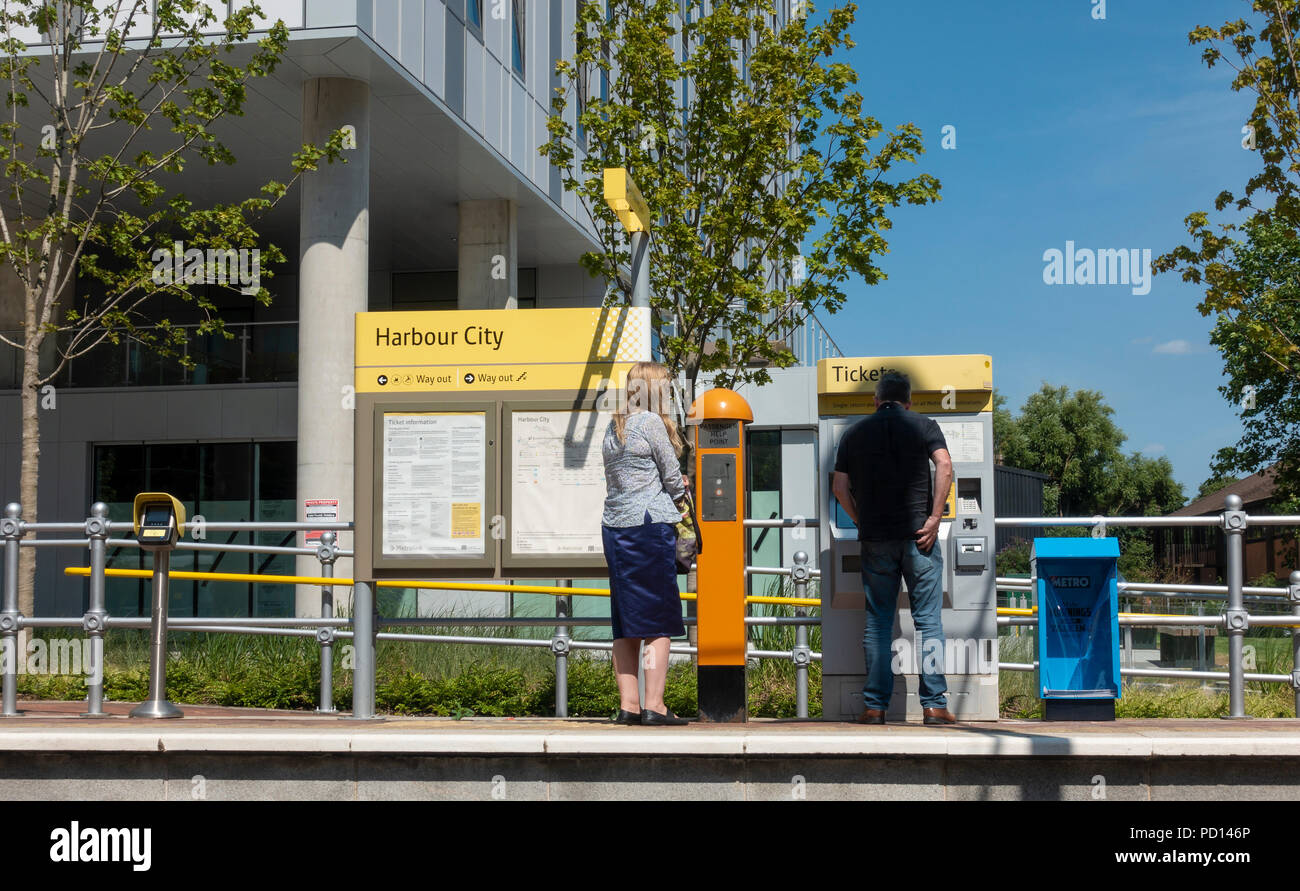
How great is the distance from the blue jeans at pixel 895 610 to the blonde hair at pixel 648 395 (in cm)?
142

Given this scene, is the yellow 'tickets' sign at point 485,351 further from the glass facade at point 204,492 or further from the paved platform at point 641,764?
the glass facade at point 204,492

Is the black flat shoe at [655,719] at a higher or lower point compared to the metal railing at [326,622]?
lower

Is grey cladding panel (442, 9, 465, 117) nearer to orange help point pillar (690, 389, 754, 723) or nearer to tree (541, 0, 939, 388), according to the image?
tree (541, 0, 939, 388)

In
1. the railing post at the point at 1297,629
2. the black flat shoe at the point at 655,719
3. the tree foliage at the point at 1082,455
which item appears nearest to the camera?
the black flat shoe at the point at 655,719

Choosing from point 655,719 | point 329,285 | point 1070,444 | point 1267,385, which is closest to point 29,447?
point 329,285

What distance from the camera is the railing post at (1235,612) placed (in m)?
8.35

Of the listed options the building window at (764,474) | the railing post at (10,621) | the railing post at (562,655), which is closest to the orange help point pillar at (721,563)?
the railing post at (562,655)

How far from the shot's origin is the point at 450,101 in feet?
61.4

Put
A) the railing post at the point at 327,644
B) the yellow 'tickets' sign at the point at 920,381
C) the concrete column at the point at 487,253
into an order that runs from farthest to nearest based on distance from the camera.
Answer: the concrete column at the point at 487,253
the railing post at the point at 327,644
the yellow 'tickets' sign at the point at 920,381

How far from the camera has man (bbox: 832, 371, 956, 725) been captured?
7.34 metres

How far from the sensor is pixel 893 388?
7.54 metres
